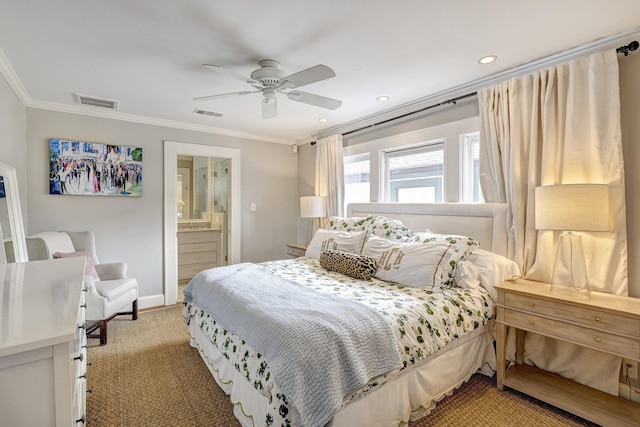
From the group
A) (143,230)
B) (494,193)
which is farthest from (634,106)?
(143,230)

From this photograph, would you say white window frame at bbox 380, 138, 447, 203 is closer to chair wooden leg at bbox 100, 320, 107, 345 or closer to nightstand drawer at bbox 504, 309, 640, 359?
nightstand drawer at bbox 504, 309, 640, 359

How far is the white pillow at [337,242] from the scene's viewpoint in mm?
2916

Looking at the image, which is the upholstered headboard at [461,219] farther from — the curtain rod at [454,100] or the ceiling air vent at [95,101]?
the ceiling air vent at [95,101]

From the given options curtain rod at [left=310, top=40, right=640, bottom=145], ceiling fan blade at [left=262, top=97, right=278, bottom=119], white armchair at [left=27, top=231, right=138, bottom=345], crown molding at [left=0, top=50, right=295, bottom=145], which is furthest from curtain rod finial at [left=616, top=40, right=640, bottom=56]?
white armchair at [left=27, top=231, right=138, bottom=345]

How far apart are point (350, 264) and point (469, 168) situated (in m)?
1.54

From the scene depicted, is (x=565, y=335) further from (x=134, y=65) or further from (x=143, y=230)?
(x=143, y=230)

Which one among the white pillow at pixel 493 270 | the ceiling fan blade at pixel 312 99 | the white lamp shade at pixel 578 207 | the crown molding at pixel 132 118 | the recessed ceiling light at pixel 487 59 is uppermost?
the recessed ceiling light at pixel 487 59

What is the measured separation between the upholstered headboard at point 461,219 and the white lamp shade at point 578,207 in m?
0.56

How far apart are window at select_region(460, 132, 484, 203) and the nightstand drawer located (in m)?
1.22

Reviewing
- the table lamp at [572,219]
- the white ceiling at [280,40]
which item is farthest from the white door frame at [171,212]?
the table lamp at [572,219]

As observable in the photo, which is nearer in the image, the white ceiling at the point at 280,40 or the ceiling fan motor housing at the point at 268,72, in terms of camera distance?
the white ceiling at the point at 280,40

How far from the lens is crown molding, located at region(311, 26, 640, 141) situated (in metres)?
2.04

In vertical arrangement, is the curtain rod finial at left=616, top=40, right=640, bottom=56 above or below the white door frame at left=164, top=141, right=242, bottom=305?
above

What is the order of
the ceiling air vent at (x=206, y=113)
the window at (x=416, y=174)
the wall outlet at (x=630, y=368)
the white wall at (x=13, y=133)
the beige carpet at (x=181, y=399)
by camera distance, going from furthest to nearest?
the ceiling air vent at (x=206, y=113) → the window at (x=416, y=174) → the white wall at (x=13, y=133) → the wall outlet at (x=630, y=368) → the beige carpet at (x=181, y=399)
